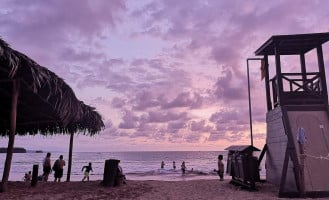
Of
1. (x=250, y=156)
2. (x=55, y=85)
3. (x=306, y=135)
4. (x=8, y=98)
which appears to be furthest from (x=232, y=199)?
(x=8, y=98)

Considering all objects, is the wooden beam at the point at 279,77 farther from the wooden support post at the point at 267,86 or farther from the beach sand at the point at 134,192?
the beach sand at the point at 134,192

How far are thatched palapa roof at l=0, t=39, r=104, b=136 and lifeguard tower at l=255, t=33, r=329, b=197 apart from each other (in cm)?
720

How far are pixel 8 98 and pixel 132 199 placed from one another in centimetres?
533

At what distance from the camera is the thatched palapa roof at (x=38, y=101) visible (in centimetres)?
981

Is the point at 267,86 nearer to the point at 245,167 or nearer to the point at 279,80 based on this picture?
the point at 279,80

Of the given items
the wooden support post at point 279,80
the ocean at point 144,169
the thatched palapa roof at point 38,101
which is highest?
the wooden support post at point 279,80

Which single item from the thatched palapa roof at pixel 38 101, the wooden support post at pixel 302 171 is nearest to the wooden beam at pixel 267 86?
the wooden support post at pixel 302 171

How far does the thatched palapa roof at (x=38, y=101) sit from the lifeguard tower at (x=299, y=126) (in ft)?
23.6

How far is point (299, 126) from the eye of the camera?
12766 mm

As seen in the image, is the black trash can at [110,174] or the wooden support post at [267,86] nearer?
the black trash can at [110,174]

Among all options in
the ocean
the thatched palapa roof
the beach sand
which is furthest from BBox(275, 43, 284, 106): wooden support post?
the ocean

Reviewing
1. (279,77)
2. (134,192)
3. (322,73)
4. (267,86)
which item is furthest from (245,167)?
(322,73)

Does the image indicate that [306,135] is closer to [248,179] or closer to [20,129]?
[248,179]

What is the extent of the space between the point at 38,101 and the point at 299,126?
9.08 m
